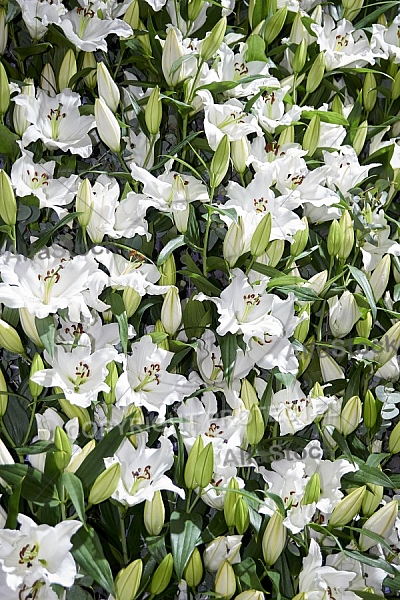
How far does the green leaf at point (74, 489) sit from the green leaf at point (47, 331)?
15 centimetres

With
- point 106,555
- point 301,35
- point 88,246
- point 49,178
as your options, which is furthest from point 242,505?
point 301,35

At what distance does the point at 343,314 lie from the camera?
3.72ft

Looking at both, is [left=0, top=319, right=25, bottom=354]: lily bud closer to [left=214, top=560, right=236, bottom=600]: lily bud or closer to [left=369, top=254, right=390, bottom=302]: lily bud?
[left=214, top=560, right=236, bottom=600]: lily bud

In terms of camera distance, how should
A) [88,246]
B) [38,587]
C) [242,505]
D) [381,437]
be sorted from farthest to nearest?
1. [381,437]
2. [88,246]
3. [242,505]
4. [38,587]

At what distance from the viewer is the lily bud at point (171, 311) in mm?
1032

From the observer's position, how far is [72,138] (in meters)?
1.10

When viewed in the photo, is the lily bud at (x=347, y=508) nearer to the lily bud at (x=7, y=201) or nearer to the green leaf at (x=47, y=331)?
the green leaf at (x=47, y=331)

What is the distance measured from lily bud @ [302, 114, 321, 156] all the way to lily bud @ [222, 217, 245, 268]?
0.23 m

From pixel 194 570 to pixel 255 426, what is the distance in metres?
0.20

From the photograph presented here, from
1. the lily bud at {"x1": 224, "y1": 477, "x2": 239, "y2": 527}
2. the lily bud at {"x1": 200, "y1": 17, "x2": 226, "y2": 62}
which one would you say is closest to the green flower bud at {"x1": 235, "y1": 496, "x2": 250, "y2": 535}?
the lily bud at {"x1": 224, "y1": 477, "x2": 239, "y2": 527}

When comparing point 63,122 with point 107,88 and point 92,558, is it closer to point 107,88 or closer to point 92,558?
point 107,88

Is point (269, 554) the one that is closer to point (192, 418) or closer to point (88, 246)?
point (192, 418)


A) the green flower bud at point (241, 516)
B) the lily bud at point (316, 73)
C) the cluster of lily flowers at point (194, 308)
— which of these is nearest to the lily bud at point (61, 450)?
the cluster of lily flowers at point (194, 308)

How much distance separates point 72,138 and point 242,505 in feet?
1.92
